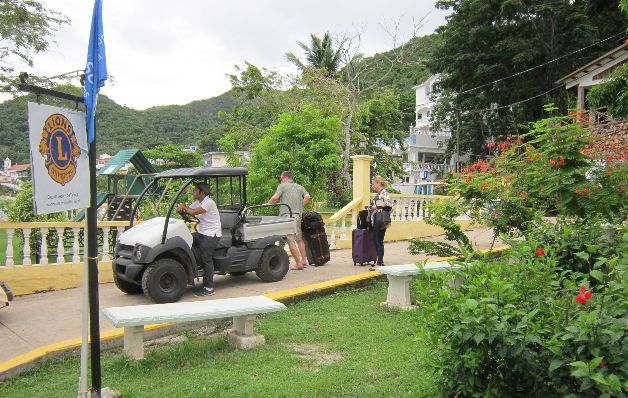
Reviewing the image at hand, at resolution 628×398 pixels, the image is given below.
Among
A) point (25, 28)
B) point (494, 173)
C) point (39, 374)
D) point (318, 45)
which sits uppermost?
point (318, 45)

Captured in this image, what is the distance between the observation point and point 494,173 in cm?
824

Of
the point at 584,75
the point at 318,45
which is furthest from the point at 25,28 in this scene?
the point at 318,45

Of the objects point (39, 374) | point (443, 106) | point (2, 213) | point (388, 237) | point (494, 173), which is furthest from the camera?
point (443, 106)

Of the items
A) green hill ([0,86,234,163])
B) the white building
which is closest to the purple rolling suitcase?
green hill ([0,86,234,163])

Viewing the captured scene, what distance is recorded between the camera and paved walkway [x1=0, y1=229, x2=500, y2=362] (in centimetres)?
564

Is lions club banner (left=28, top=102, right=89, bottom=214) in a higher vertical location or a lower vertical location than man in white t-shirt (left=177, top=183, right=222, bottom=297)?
higher

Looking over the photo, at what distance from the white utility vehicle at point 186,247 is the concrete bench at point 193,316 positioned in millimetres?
1548

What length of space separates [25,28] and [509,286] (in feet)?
39.7

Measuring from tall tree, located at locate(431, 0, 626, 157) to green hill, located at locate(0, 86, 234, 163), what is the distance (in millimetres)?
13356

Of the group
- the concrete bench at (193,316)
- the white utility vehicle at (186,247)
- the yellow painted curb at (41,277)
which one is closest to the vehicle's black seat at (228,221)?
the white utility vehicle at (186,247)

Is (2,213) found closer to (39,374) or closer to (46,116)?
(39,374)

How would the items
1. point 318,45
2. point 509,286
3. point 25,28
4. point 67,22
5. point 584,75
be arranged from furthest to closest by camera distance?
point 318,45 < point 584,75 < point 67,22 < point 25,28 < point 509,286

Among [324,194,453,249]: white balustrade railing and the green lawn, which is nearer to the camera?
the green lawn

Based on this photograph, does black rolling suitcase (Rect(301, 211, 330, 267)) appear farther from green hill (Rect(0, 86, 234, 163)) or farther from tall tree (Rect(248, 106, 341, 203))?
green hill (Rect(0, 86, 234, 163))
